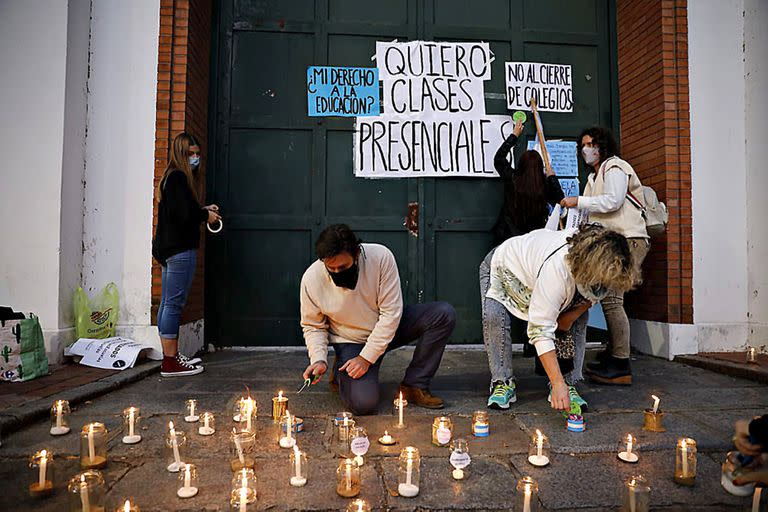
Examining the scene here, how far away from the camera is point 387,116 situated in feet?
19.5

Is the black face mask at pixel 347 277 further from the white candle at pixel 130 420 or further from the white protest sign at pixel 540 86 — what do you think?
the white protest sign at pixel 540 86

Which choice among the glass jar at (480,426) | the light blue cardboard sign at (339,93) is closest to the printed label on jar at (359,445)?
the glass jar at (480,426)

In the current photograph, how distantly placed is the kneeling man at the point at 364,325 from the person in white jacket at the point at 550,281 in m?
0.38

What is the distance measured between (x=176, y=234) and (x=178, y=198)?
29 cm

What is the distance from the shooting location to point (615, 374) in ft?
14.0

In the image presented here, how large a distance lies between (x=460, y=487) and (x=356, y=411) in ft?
3.85

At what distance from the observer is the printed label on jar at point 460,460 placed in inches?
96.6

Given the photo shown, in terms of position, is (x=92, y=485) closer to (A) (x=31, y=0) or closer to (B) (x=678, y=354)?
(A) (x=31, y=0)

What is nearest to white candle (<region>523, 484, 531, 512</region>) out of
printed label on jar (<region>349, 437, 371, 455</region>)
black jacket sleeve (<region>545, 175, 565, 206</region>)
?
printed label on jar (<region>349, 437, 371, 455</region>)

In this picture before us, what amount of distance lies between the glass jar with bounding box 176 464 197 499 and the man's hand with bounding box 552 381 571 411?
188 cm

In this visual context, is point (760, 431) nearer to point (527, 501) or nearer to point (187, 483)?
point (527, 501)

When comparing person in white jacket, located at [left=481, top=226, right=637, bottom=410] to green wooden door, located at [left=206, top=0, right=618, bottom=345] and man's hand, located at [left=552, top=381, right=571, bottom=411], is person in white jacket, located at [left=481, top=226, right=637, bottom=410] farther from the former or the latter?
green wooden door, located at [left=206, top=0, right=618, bottom=345]

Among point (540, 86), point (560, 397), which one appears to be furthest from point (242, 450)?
point (540, 86)

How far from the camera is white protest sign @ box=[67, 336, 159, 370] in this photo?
4.57 m
